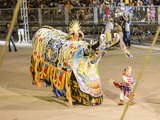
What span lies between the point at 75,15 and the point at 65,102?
1460 cm

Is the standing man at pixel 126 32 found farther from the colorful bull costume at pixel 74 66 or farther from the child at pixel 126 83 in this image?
the child at pixel 126 83

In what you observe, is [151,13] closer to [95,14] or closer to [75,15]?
[95,14]

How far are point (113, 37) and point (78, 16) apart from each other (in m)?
15.2

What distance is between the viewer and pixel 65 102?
29.2 ft

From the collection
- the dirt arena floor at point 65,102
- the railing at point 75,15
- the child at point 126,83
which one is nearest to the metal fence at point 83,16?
the railing at point 75,15

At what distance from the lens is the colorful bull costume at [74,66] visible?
317 inches

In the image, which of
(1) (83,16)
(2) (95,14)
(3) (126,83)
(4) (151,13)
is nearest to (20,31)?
(1) (83,16)

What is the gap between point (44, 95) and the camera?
9805 mm

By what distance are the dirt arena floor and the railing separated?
809 centimetres

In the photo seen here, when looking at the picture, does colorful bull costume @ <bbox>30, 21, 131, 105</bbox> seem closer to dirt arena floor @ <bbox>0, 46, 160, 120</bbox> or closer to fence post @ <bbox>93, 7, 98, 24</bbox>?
dirt arena floor @ <bbox>0, 46, 160, 120</bbox>

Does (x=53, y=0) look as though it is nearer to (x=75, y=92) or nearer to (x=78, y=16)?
(x=78, y=16)

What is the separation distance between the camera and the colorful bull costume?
806 cm

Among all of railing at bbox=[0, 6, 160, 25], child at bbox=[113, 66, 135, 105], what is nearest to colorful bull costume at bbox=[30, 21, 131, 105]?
child at bbox=[113, 66, 135, 105]

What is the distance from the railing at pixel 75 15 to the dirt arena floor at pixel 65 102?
8.09 metres
